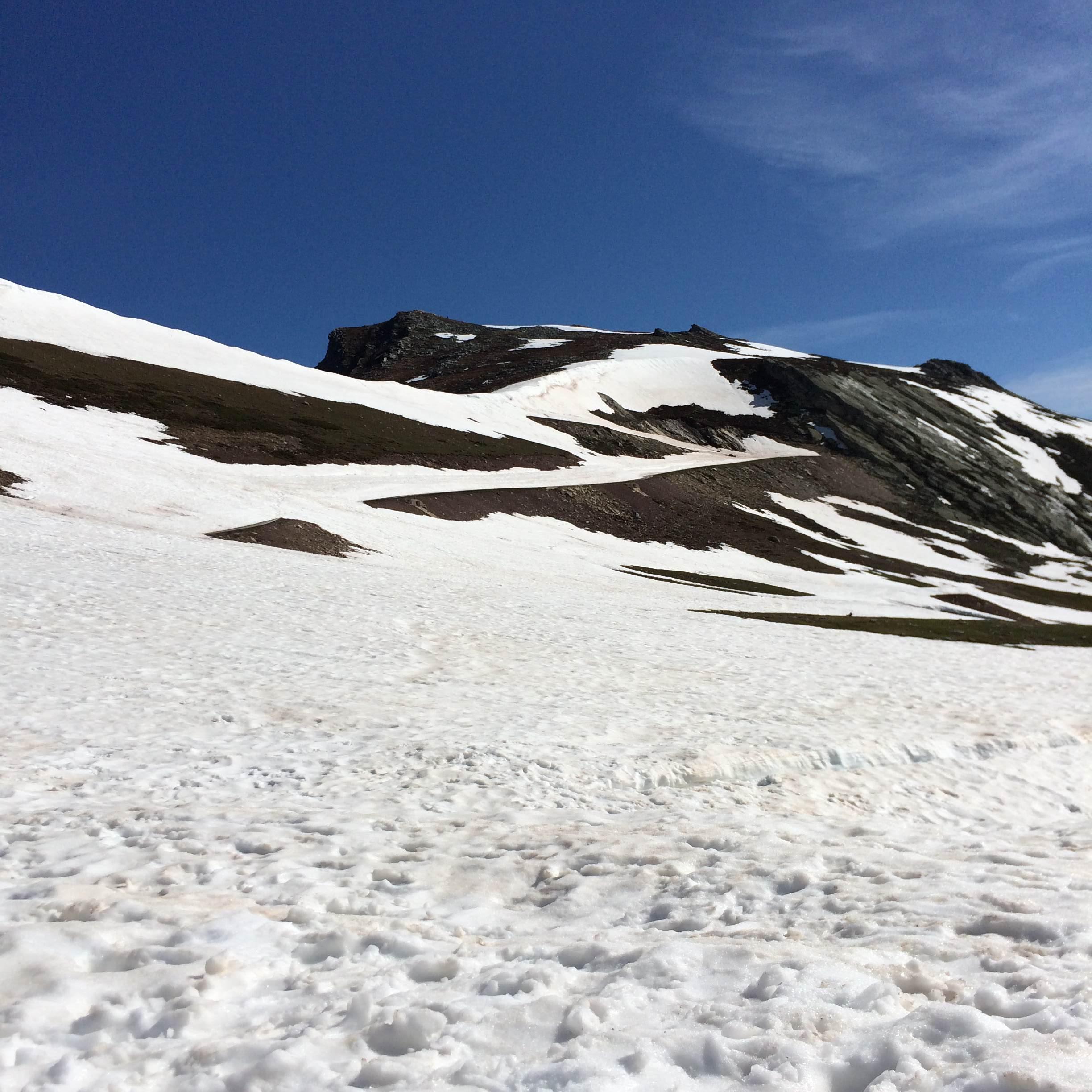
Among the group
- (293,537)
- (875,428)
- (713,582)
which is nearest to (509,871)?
(293,537)

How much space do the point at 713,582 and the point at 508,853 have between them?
43.3m

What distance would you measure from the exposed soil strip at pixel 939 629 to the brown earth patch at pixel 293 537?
1689 centimetres

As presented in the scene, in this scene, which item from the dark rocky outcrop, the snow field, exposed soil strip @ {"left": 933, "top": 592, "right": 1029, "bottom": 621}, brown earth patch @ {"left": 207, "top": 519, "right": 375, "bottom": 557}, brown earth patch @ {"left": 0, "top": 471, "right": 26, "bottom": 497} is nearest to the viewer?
the snow field

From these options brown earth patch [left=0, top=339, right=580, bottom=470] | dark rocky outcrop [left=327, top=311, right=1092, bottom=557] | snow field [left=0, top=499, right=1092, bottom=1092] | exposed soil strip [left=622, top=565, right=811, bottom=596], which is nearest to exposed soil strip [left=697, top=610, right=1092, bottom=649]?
exposed soil strip [left=622, top=565, right=811, bottom=596]

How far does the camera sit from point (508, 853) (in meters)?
8.92

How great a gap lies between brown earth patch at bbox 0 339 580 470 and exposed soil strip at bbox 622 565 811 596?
76.1 feet

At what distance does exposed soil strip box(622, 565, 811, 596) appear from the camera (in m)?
48.8

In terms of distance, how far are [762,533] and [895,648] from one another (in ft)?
138

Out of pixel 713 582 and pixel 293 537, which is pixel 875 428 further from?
pixel 293 537

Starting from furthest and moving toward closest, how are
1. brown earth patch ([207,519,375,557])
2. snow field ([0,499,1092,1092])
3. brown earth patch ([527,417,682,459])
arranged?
brown earth patch ([527,417,682,459]) < brown earth patch ([207,519,375,557]) < snow field ([0,499,1092,1092])

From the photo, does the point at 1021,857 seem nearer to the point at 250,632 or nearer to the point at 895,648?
the point at 250,632

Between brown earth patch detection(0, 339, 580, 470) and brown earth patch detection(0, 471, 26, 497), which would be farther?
brown earth patch detection(0, 339, 580, 470)

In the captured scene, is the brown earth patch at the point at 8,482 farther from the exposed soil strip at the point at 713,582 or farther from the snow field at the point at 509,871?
the exposed soil strip at the point at 713,582

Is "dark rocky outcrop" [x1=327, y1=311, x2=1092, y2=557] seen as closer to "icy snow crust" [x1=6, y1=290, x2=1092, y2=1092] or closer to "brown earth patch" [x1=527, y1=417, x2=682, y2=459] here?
"brown earth patch" [x1=527, y1=417, x2=682, y2=459]
